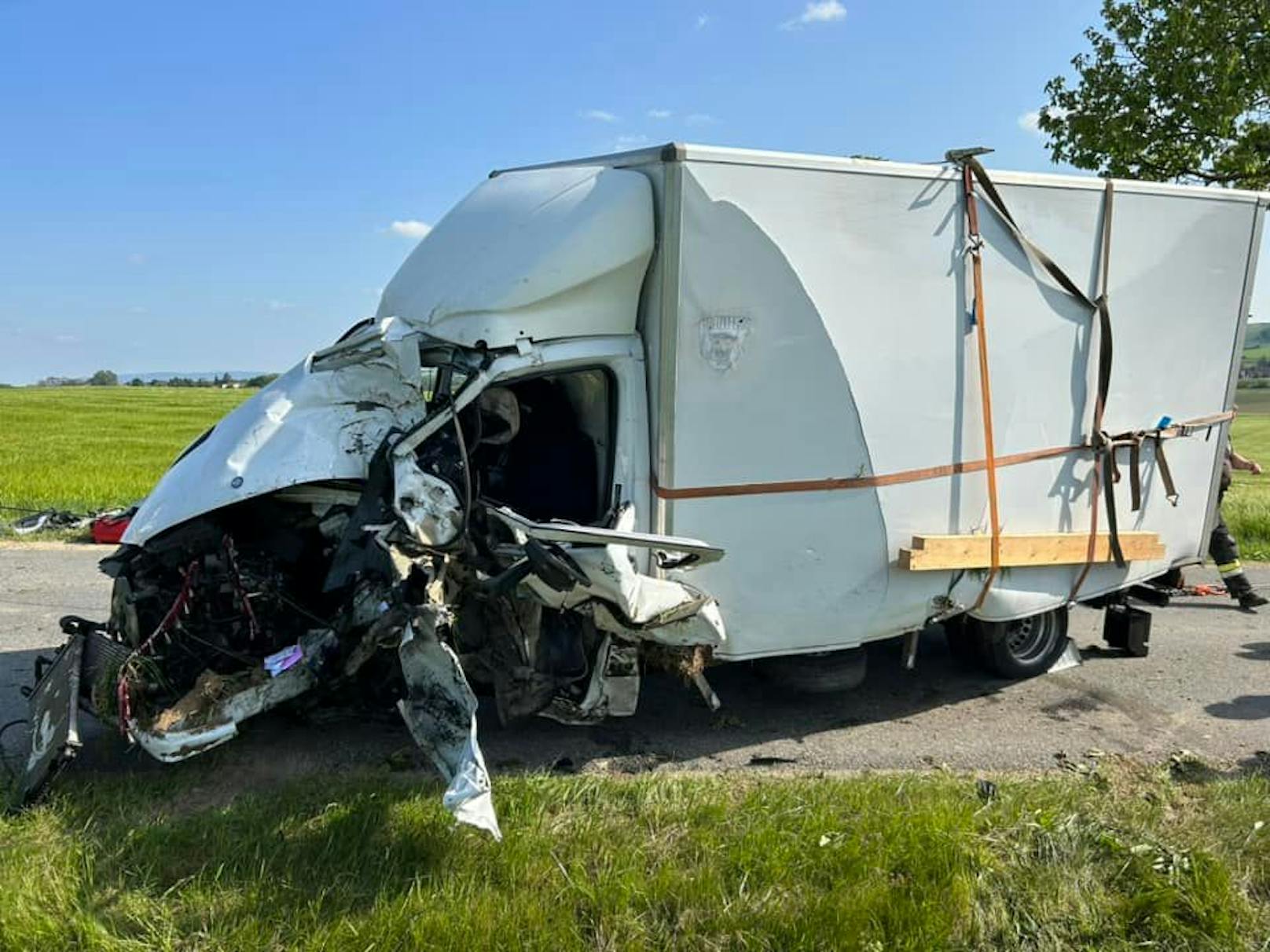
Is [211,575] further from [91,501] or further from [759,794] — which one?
[91,501]

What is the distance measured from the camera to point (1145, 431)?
5.81 metres

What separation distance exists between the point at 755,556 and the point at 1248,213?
384 cm

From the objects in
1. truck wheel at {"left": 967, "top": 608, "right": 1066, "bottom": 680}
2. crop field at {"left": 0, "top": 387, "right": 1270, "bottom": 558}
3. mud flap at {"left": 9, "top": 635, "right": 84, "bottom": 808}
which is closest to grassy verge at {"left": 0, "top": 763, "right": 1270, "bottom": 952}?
mud flap at {"left": 9, "top": 635, "right": 84, "bottom": 808}

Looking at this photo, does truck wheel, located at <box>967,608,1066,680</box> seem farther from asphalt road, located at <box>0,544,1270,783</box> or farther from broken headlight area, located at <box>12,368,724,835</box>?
broken headlight area, located at <box>12,368,724,835</box>

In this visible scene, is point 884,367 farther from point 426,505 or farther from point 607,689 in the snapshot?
point 426,505

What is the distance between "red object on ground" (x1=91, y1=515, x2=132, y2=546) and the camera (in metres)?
9.46

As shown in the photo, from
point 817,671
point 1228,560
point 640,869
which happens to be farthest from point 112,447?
point 640,869

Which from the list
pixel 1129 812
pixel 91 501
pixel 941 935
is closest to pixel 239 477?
pixel 941 935

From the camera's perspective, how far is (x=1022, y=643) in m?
6.10

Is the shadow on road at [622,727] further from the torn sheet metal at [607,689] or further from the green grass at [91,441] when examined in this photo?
the green grass at [91,441]

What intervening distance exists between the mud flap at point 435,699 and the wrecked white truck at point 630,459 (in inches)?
0.5

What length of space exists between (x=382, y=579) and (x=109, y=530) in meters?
6.66

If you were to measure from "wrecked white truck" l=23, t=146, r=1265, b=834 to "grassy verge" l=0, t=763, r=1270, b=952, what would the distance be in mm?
392

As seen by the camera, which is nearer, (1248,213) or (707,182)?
(707,182)
